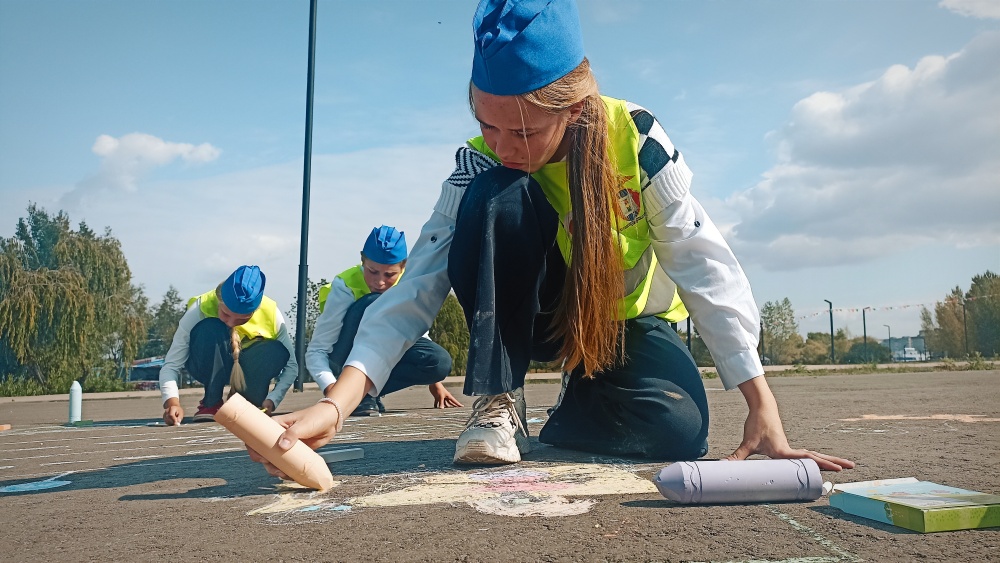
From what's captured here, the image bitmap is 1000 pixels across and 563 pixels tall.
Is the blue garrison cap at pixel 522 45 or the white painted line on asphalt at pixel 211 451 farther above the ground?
the blue garrison cap at pixel 522 45

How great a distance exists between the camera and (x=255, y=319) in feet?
18.8

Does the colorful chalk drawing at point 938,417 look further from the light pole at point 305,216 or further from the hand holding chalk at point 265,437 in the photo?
the light pole at point 305,216

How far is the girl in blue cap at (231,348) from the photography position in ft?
17.6

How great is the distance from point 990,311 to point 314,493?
1124 inches

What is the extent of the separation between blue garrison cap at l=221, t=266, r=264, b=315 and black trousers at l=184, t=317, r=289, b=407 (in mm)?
338

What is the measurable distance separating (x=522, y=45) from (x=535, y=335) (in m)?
1.01

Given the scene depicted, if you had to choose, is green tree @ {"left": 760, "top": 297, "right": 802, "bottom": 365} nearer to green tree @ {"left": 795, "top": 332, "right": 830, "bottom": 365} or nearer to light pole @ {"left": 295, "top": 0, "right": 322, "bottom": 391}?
green tree @ {"left": 795, "top": 332, "right": 830, "bottom": 365}

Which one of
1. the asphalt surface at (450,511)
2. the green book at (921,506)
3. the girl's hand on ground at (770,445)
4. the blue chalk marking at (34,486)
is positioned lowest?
the blue chalk marking at (34,486)

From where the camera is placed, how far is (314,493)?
81.7 inches

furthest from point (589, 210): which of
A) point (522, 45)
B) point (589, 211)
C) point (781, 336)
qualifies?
point (781, 336)

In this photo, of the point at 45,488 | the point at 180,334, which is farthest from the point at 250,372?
the point at 45,488

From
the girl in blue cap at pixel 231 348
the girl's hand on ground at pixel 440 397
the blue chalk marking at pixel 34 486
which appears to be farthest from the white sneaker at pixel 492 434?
the girl's hand on ground at pixel 440 397

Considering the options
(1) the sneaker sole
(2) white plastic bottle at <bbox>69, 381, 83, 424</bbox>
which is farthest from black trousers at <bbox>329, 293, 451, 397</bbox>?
(1) the sneaker sole

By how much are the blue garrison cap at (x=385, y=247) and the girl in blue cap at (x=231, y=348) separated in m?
0.82
